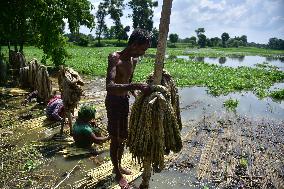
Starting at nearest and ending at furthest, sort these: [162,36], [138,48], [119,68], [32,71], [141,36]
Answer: [162,36] < [141,36] < [138,48] < [119,68] < [32,71]

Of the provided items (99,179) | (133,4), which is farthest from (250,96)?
(133,4)

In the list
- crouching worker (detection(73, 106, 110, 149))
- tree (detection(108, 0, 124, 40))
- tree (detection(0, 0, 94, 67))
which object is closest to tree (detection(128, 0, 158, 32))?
tree (detection(108, 0, 124, 40))

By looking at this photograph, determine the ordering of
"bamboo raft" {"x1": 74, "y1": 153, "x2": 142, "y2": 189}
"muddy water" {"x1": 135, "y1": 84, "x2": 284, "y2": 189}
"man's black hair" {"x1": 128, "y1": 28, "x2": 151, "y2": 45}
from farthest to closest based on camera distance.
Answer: "muddy water" {"x1": 135, "y1": 84, "x2": 284, "y2": 189}
"bamboo raft" {"x1": 74, "y1": 153, "x2": 142, "y2": 189}
"man's black hair" {"x1": 128, "y1": 28, "x2": 151, "y2": 45}

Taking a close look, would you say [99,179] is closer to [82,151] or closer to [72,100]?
[82,151]

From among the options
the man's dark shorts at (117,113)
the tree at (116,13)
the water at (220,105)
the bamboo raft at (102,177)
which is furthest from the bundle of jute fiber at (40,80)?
the tree at (116,13)

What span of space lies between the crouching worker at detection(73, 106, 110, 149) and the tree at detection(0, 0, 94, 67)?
909 cm

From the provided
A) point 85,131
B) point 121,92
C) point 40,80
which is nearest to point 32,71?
point 40,80

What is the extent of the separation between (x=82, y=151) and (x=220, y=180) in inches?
104

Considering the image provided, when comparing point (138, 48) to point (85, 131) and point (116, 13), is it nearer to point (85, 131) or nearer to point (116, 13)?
point (85, 131)

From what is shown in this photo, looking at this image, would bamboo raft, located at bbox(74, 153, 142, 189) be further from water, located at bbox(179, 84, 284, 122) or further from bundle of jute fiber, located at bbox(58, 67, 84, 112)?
water, located at bbox(179, 84, 284, 122)

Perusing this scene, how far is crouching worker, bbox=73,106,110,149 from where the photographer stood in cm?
618

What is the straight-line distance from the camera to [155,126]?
150 inches

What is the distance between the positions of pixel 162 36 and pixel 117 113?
1436 mm

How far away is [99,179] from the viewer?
5117 millimetres
